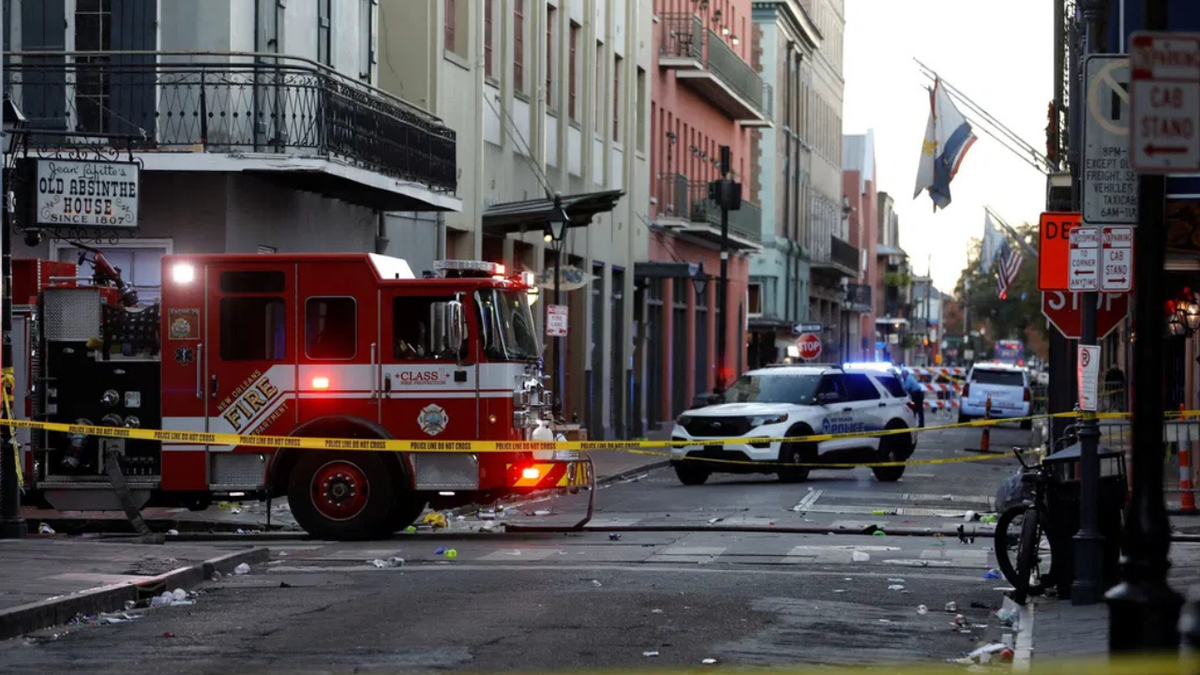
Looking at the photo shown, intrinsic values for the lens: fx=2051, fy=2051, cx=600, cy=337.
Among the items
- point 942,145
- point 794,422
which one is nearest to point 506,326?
point 794,422

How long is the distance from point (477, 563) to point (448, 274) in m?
4.22

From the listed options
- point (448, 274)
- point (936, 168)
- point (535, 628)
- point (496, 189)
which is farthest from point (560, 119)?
point (535, 628)

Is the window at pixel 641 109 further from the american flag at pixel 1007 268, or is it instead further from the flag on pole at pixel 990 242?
the flag on pole at pixel 990 242

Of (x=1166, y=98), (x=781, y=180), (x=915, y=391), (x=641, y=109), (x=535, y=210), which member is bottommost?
(x=915, y=391)

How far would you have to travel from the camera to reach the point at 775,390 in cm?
3020

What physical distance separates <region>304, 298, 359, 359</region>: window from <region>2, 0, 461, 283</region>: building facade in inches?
156

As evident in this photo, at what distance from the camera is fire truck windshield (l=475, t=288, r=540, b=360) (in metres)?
19.7

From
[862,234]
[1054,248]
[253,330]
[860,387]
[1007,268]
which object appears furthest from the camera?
[862,234]

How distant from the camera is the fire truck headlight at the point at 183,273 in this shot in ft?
63.3

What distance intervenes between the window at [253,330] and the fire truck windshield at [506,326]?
6.24 feet

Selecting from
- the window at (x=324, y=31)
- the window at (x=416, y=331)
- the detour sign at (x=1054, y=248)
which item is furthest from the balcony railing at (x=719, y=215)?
the detour sign at (x=1054, y=248)

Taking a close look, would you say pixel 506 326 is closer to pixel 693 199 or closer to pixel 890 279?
pixel 693 199

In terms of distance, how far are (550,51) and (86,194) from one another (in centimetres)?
2030

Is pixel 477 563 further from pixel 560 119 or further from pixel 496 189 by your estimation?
pixel 560 119
